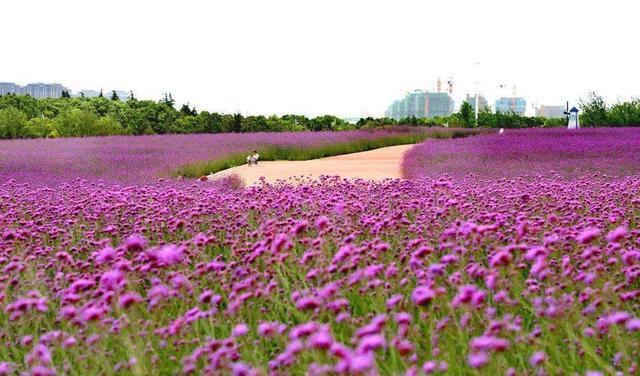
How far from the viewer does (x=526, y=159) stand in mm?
12977

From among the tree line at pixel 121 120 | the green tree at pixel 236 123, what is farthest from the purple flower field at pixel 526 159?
the green tree at pixel 236 123

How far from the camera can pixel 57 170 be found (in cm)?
1203

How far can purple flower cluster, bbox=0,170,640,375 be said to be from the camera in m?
2.38

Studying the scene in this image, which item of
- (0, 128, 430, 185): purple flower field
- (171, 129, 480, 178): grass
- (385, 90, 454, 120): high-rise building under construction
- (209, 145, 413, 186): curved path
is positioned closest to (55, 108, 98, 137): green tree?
(0, 128, 430, 185): purple flower field

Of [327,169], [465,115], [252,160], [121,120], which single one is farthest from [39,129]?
[327,169]

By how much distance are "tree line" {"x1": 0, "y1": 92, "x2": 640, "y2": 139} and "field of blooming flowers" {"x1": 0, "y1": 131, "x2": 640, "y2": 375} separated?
25.9 m

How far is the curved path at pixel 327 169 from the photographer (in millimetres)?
13273

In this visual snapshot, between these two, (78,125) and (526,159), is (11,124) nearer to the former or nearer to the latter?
(78,125)

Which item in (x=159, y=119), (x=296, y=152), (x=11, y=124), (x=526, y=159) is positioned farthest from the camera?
(x=159, y=119)

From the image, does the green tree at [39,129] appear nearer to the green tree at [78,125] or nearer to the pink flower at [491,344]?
the green tree at [78,125]

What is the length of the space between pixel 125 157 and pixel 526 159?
297 inches

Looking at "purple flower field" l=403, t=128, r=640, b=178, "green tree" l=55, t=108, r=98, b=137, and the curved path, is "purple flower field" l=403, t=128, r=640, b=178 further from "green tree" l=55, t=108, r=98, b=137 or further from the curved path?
"green tree" l=55, t=108, r=98, b=137

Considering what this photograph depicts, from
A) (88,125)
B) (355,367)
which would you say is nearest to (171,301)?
(355,367)

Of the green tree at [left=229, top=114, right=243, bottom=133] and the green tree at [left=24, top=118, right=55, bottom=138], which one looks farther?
the green tree at [left=229, top=114, right=243, bottom=133]
